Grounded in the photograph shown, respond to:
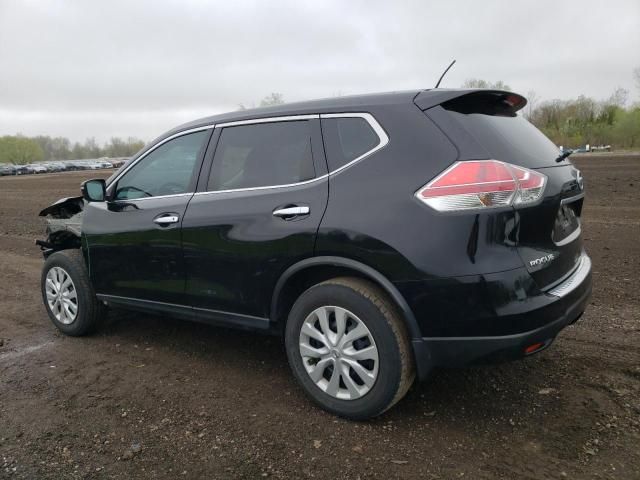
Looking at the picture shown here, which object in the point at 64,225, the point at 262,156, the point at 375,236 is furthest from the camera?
the point at 64,225

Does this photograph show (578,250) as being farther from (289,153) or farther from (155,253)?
(155,253)

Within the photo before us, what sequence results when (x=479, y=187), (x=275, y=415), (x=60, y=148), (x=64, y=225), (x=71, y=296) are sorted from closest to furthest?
1. (x=479, y=187)
2. (x=275, y=415)
3. (x=71, y=296)
4. (x=64, y=225)
5. (x=60, y=148)

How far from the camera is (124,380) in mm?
3760

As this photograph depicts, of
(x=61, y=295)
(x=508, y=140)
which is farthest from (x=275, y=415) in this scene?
(x=61, y=295)

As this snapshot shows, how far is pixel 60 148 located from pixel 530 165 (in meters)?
151

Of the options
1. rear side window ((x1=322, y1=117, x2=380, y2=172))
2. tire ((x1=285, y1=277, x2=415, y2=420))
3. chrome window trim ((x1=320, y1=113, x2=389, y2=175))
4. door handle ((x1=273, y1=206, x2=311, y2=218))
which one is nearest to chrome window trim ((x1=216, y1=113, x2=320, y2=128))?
rear side window ((x1=322, y1=117, x2=380, y2=172))

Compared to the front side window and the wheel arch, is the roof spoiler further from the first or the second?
the front side window

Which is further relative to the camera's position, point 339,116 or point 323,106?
point 323,106

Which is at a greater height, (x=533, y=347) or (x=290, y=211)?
(x=290, y=211)

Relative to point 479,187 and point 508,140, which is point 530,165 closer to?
point 508,140

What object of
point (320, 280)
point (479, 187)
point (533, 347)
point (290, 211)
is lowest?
point (533, 347)

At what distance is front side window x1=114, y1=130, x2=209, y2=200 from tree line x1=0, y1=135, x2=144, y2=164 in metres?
120

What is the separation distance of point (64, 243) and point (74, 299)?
674 mm

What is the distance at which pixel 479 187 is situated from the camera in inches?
102
